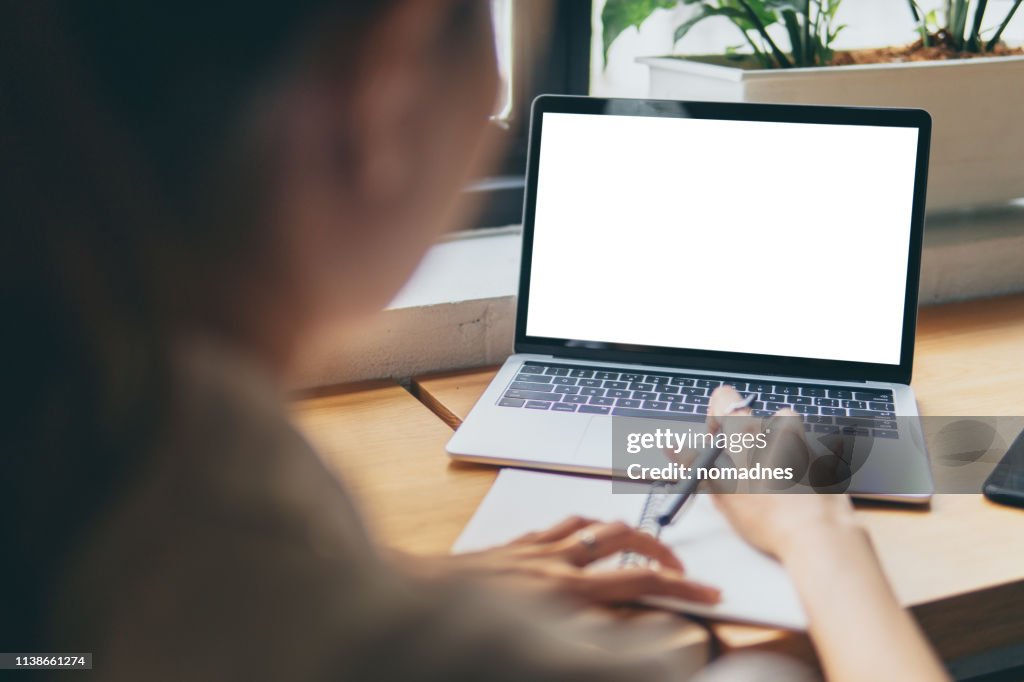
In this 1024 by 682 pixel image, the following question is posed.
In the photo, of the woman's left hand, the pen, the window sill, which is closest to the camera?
the woman's left hand

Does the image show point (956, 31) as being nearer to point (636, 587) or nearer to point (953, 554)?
point (953, 554)

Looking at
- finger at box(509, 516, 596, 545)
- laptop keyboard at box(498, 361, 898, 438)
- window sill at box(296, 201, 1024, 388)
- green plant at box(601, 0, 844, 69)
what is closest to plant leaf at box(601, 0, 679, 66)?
green plant at box(601, 0, 844, 69)

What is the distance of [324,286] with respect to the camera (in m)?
0.29

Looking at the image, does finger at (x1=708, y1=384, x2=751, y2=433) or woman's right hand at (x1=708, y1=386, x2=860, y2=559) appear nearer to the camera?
woman's right hand at (x1=708, y1=386, x2=860, y2=559)

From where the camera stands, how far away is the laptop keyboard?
0.84m

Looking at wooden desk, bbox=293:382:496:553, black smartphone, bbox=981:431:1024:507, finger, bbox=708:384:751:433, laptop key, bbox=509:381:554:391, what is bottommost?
wooden desk, bbox=293:382:496:553

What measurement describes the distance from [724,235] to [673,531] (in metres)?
0.37

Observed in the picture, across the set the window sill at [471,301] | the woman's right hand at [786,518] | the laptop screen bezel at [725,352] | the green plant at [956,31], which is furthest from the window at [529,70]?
the woman's right hand at [786,518]

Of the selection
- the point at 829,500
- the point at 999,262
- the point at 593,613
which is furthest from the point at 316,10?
the point at 999,262

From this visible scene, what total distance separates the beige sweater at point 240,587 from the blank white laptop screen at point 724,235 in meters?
0.68

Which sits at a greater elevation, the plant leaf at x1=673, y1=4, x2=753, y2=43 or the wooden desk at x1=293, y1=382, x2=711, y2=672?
the plant leaf at x1=673, y1=4, x2=753, y2=43

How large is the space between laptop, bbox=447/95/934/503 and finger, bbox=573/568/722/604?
286 mm

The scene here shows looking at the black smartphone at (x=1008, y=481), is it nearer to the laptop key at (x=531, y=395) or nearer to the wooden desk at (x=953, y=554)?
the wooden desk at (x=953, y=554)

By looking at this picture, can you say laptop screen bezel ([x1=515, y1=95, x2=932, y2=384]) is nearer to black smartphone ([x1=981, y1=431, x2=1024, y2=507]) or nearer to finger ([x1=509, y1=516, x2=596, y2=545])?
black smartphone ([x1=981, y1=431, x2=1024, y2=507])
